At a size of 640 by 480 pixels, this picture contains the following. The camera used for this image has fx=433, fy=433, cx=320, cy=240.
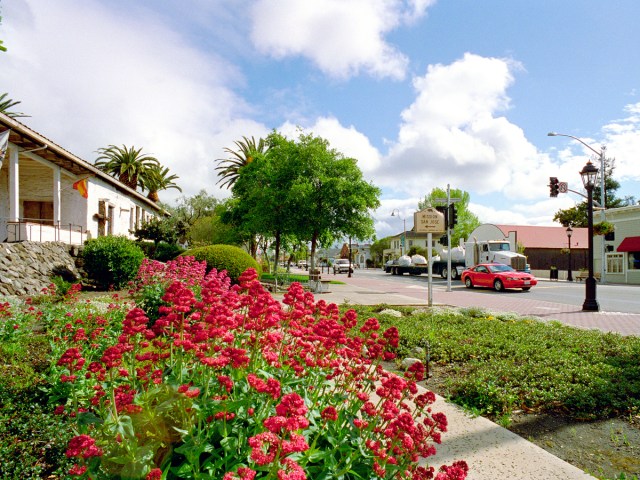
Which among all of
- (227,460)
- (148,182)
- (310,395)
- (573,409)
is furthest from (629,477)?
(148,182)

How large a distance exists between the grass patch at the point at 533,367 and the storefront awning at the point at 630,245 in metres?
33.5

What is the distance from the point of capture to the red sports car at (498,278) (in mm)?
23406

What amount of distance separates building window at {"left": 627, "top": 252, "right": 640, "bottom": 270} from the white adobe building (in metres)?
40.0

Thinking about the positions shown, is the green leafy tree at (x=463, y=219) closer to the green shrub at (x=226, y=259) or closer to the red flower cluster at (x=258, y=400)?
the green shrub at (x=226, y=259)

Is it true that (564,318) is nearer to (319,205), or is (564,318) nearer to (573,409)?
(573,409)

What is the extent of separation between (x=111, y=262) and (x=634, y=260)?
1574 inches

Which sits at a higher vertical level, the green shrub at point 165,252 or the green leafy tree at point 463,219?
the green leafy tree at point 463,219

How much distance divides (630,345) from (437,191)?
62960mm

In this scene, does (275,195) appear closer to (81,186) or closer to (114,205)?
(114,205)

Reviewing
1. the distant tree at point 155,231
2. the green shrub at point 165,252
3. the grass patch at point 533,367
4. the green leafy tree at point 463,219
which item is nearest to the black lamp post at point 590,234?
the grass patch at point 533,367

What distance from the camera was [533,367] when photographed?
5797 millimetres

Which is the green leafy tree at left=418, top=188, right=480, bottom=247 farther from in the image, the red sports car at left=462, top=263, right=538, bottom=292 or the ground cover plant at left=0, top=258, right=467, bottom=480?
the ground cover plant at left=0, top=258, right=467, bottom=480

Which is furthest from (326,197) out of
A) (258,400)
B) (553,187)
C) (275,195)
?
(258,400)

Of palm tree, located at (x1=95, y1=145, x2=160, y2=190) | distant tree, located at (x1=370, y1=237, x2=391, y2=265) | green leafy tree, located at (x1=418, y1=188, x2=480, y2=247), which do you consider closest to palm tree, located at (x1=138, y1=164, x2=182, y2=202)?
palm tree, located at (x1=95, y1=145, x2=160, y2=190)
